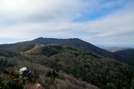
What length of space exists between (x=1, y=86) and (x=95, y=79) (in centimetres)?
4673

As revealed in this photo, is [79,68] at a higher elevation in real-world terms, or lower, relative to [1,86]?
lower

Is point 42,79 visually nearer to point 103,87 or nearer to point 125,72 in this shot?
point 103,87

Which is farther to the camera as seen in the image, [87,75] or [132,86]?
[132,86]

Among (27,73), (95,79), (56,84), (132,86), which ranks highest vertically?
(27,73)

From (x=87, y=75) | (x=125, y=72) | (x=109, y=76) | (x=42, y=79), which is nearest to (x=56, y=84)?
(x=42, y=79)

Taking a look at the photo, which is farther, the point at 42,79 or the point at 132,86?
the point at 132,86

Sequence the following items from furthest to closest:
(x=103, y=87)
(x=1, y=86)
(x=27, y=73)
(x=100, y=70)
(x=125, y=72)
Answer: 1. (x=125, y=72)
2. (x=100, y=70)
3. (x=103, y=87)
4. (x=27, y=73)
5. (x=1, y=86)

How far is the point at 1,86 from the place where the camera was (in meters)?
11.2

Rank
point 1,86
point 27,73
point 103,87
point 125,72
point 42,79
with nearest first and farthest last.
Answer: point 1,86 < point 27,73 < point 42,79 < point 103,87 < point 125,72

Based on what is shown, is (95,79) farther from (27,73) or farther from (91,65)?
(27,73)

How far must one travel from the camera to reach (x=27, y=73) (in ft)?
56.6

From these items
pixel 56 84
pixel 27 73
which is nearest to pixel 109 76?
pixel 56 84

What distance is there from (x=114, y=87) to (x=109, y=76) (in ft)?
26.5

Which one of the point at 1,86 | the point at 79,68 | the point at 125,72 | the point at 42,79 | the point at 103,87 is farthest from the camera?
the point at 125,72
